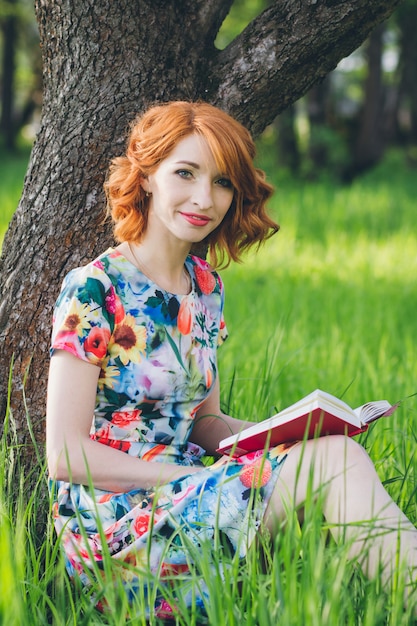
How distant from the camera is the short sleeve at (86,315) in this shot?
201 cm

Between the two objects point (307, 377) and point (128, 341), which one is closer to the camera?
point (128, 341)

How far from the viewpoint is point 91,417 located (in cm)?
199

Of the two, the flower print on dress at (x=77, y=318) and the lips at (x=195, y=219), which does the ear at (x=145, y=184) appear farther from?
the flower print on dress at (x=77, y=318)

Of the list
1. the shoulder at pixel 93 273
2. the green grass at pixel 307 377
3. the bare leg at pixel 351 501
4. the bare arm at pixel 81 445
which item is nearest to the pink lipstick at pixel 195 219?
the shoulder at pixel 93 273

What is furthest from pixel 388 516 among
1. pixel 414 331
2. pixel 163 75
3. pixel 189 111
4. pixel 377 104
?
pixel 377 104

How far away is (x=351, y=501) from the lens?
5.98ft

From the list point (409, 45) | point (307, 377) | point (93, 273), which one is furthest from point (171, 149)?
point (409, 45)

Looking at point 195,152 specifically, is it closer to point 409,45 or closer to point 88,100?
point 88,100

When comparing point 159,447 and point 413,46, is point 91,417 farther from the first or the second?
point 413,46

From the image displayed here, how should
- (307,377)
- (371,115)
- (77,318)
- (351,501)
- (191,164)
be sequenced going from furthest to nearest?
1. (371,115)
2. (307,377)
3. (191,164)
4. (77,318)
5. (351,501)

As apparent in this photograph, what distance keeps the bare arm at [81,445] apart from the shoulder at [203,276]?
0.48m

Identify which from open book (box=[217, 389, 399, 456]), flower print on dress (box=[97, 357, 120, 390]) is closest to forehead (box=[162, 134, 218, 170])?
flower print on dress (box=[97, 357, 120, 390])

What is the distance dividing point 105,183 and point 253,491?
969mm

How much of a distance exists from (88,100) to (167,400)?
0.91 m
